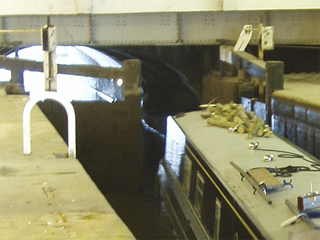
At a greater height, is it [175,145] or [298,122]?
[298,122]

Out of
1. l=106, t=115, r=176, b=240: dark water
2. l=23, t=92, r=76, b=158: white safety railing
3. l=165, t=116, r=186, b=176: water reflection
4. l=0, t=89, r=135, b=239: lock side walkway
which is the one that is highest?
l=23, t=92, r=76, b=158: white safety railing

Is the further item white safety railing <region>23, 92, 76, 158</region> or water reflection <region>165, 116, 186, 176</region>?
water reflection <region>165, 116, 186, 176</region>

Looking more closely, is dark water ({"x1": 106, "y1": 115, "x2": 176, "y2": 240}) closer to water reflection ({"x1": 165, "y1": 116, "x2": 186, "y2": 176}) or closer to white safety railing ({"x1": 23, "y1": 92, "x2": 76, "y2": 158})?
water reflection ({"x1": 165, "y1": 116, "x2": 186, "y2": 176})

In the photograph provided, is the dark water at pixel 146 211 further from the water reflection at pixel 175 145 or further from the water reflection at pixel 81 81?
the water reflection at pixel 81 81

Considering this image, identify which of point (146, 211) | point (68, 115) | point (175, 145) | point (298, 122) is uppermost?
point (68, 115)

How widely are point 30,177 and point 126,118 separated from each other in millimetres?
5823

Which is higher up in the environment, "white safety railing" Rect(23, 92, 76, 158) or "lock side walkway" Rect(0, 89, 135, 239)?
"white safety railing" Rect(23, 92, 76, 158)

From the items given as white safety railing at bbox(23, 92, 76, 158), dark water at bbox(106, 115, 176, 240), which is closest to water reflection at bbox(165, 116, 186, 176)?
dark water at bbox(106, 115, 176, 240)

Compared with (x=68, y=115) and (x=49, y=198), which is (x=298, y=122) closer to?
(x=68, y=115)

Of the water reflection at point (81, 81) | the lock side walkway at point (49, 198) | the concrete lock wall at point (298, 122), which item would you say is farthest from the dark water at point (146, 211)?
the lock side walkway at point (49, 198)

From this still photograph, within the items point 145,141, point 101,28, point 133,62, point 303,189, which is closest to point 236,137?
point 303,189

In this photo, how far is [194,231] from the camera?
6680mm

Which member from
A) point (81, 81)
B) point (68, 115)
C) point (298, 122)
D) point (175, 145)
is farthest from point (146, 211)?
point (81, 81)

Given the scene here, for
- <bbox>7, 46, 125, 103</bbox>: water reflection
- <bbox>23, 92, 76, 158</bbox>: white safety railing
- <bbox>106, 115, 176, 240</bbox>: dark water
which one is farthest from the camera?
<bbox>7, 46, 125, 103</bbox>: water reflection
